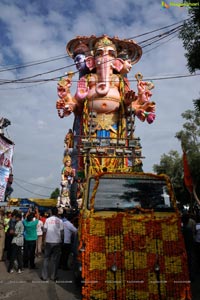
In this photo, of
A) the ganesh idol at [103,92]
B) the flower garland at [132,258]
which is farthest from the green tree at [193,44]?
the ganesh idol at [103,92]

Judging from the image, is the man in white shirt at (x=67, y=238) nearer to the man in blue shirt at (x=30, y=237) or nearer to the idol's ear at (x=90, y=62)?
the man in blue shirt at (x=30, y=237)

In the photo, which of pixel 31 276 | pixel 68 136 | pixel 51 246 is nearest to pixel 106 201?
pixel 51 246

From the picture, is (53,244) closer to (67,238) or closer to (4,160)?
(67,238)

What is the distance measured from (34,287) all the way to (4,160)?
16.2m

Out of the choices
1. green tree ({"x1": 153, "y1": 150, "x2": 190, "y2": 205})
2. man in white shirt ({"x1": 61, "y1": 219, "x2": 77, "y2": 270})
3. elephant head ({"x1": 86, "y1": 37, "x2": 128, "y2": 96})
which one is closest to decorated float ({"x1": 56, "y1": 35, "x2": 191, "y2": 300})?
man in white shirt ({"x1": 61, "y1": 219, "x2": 77, "y2": 270})

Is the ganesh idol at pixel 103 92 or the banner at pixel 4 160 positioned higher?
the ganesh idol at pixel 103 92

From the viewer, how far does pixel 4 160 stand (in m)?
21.5

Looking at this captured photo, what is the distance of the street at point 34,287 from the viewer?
225 inches

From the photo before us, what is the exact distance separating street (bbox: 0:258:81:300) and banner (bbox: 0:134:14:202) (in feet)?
45.0

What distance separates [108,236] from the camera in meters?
5.30

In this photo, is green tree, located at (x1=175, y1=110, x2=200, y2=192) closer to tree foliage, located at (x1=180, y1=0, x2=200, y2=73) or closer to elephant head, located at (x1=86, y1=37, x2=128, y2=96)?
elephant head, located at (x1=86, y1=37, x2=128, y2=96)

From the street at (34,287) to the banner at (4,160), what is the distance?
45.0 feet

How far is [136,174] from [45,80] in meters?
6.39

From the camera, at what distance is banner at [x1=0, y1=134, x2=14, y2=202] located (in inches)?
829
